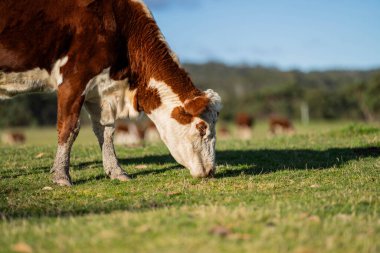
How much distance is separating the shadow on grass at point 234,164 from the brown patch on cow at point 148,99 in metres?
1.36

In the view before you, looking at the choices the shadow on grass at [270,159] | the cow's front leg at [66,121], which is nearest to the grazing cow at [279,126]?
the shadow on grass at [270,159]

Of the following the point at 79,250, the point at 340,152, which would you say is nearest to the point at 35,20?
the point at 79,250

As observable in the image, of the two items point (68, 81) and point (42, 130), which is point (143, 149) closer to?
point (68, 81)

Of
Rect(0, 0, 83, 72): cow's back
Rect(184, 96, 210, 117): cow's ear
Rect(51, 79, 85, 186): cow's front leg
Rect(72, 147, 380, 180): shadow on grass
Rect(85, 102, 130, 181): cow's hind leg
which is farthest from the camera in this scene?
Rect(72, 147, 380, 180): shadow on grass

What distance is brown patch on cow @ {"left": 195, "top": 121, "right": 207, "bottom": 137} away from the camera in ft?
31.7

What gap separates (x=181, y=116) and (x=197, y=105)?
15.6 inches

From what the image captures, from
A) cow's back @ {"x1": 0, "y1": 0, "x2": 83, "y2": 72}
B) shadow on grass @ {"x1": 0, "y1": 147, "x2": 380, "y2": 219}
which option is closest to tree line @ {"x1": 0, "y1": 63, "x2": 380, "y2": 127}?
shadow on grass @ {"x1": 0, "y1": 147, "x2": 380, "y2": 219}

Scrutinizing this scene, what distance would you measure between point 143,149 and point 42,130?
250ft

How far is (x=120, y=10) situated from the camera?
9984mm

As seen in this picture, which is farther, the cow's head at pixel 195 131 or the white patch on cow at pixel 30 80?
the cow's head at pixel 195 131

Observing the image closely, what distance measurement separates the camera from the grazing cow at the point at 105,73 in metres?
9.25

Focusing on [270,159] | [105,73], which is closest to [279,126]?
[270,159]

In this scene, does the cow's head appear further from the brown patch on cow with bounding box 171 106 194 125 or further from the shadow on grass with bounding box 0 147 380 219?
the shadow on grass with bounding box 0 147 380 219

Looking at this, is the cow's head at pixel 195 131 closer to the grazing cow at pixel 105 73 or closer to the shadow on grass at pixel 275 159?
the grazing cow at pixel 105 73
